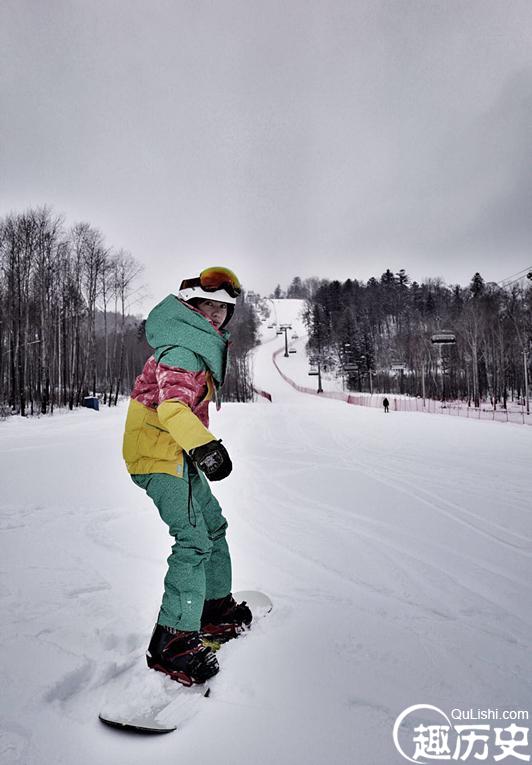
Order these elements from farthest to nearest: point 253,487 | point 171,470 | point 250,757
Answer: point 253,487, point 171,470, point 250,757

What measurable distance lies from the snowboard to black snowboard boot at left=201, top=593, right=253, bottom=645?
362 mm

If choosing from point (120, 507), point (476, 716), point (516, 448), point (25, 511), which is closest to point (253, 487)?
point (120, 507)

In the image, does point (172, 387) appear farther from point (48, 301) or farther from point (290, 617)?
point (48, 301)

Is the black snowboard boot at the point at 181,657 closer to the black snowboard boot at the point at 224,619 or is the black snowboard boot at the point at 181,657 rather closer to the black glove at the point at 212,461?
the black snowboard boot at the point at 224,619

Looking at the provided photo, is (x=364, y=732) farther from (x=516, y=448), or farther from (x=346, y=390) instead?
(x=346, y=390)

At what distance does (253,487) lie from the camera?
236 inches

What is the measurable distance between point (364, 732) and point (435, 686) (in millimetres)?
460

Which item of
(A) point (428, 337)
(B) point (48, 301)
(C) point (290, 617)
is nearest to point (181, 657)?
(C) point (290, 617)

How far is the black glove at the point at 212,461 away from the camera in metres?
1.68

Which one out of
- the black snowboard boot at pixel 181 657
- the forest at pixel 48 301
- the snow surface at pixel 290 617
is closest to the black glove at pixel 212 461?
the black snowboard boot at pixel 181 657

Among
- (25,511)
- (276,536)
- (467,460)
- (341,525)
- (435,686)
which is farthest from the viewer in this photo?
(467,460)

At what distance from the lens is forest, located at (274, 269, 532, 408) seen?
1629 inches

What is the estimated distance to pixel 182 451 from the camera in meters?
2.02

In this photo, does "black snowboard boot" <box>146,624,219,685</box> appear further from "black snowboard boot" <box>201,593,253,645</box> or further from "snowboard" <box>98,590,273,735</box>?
"black snowboard boot" <box>201,593,253,645</box>
